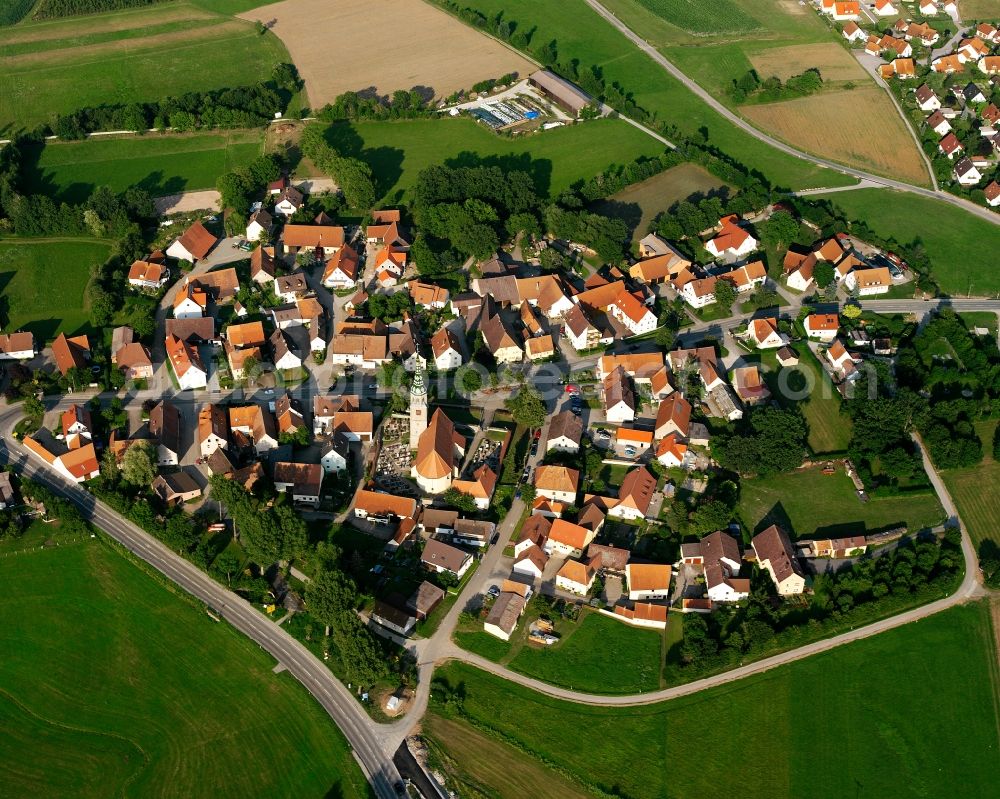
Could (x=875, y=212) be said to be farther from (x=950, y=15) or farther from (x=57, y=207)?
(x=57, y=207)

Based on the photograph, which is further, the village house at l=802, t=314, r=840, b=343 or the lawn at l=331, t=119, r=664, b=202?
the lawn at l=331, t=119, r=664, b=202


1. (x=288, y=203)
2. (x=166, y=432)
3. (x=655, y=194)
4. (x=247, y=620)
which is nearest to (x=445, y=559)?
(x=247, y=620)

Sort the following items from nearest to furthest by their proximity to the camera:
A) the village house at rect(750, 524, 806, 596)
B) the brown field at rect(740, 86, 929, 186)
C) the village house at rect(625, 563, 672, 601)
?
the village house at rect(750, 524, 806, 596), the village house at rect(625, 563, 672, 601), the brown field at rect(740, 86, 929, 186)

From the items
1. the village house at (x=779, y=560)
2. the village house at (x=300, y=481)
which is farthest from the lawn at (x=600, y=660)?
the village house at (x=300, y=481)

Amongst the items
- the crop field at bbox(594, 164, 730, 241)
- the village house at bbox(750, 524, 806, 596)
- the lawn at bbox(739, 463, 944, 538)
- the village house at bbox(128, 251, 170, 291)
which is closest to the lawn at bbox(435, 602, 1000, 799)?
the village house at bbox(750, 524, 806, 596)

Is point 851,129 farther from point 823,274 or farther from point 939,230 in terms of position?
point 823,274

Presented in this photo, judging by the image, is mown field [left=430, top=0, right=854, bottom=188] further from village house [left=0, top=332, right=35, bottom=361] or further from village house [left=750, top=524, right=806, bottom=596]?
village house [left=0, top=332, right=35, bottom=361]

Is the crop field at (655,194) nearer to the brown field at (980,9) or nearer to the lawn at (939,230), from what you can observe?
the lawn at (939,230)
